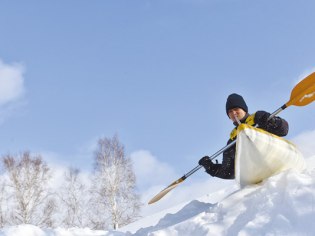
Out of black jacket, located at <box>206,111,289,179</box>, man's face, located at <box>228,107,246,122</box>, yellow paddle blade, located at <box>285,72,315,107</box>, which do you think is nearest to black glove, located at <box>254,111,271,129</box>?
black jacket, located at <box>206,111,289,179</box>

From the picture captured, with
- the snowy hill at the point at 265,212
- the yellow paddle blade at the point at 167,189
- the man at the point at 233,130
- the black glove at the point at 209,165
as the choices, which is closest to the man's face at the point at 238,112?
the man at the point at 233,130

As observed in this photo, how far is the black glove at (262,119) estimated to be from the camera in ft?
14.0

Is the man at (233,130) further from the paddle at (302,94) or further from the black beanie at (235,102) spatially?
the paddle at (302,94)

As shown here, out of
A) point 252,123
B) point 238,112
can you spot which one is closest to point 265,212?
point 252,123

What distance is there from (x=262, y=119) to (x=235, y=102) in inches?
20.7

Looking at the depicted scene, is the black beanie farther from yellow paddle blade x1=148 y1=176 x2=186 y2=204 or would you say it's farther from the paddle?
yellow paddle blade x1=148 y1=176 x2=186 y2=204

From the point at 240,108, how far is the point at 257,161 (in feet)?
2.94

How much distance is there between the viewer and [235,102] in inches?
186

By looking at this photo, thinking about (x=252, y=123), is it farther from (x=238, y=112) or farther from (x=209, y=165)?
(x=209, y=165)

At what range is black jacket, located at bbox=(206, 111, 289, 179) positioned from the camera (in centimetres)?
433

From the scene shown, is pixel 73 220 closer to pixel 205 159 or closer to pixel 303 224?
pixel 205 159

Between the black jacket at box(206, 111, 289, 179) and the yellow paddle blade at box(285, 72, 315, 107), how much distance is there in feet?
1.92

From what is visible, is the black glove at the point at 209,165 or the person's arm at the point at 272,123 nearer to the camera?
the person's arm at the point at 272,123

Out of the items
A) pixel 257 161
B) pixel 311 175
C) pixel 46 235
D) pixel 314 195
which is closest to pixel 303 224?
pixel 314 195
